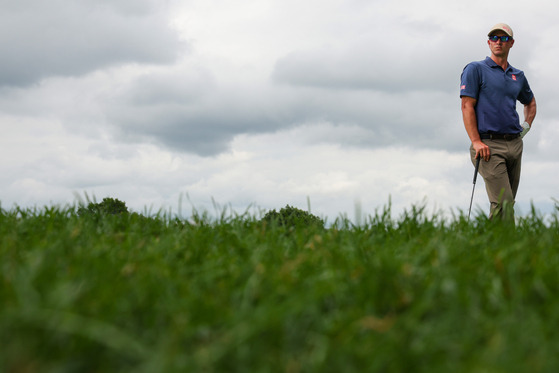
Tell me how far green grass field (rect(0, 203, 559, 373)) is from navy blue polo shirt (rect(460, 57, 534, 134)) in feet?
15.2

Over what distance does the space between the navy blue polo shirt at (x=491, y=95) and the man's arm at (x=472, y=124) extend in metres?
0.10

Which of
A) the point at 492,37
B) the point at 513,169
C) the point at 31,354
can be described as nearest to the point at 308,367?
the point at 31,354

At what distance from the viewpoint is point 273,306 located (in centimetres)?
296

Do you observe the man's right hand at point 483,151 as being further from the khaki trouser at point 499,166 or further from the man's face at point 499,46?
the man's face at point 499,46

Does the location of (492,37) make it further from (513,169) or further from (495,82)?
(513,169)

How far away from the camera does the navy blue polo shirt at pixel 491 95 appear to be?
918 centimetres

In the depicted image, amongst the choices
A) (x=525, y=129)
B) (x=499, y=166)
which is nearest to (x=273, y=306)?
(x=499, y=166)

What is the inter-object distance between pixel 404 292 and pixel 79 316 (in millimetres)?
1859

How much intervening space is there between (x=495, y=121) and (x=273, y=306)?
7.40 m

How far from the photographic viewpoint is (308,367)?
2.54 m

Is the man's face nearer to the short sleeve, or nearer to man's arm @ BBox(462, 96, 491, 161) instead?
the short sleeve

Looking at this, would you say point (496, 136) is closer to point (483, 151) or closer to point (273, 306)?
point (483, 151)

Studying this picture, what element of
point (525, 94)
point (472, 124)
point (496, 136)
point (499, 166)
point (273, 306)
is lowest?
point (273, 306)

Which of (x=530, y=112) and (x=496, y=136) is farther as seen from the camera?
(x=530, y=112)
